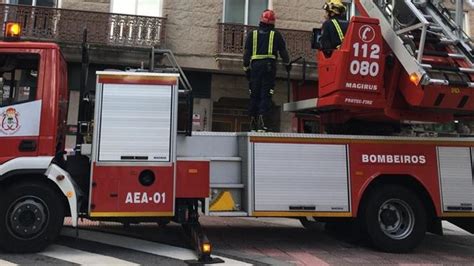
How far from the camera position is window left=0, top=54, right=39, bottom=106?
6.90 m

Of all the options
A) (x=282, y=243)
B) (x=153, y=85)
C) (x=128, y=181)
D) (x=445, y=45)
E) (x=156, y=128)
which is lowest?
(x=282, y=243)

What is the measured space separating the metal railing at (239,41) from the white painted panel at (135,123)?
934cm

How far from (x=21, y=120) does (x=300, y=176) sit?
3932 mm

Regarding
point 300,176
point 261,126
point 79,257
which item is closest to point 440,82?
point 300,176

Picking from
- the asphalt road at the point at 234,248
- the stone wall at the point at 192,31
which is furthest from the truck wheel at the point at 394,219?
the stone wall at the point at 192,31

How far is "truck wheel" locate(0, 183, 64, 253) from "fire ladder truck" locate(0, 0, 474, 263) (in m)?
0.01

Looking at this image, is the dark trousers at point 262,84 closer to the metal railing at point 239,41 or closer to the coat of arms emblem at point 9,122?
the coat of arms emblem at point 9,122

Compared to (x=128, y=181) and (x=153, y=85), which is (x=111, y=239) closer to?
(x=128, y=181)

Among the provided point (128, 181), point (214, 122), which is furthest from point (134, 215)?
point (214, 122)

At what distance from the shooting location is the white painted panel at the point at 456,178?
308 inches

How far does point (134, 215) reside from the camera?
271 inches

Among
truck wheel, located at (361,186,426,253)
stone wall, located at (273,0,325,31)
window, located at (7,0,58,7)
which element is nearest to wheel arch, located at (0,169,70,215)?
truck wheel, located at (361,186,426,253)

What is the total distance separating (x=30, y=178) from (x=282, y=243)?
13.2 ft

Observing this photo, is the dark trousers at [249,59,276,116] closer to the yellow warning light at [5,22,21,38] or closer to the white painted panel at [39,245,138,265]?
the white painted panel at [39,245,138,265]
